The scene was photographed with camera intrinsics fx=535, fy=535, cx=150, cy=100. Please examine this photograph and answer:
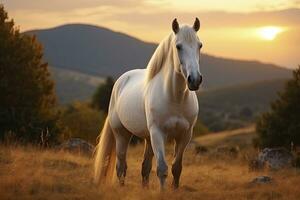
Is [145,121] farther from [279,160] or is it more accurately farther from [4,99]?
[4,99]

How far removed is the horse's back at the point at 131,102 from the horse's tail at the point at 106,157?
54 cm

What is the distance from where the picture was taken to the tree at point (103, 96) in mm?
44562

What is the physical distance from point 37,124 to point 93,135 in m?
15.9

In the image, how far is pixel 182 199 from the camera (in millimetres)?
7480

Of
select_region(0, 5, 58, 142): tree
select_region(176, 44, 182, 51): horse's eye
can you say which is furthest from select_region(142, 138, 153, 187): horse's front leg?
select_region(0, 5, 58, 142): tree

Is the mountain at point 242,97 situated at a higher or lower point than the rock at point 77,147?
higher

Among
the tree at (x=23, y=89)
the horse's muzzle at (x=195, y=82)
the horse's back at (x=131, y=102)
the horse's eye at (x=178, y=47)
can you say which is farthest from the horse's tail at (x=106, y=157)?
the tree at (x=23, y=89)

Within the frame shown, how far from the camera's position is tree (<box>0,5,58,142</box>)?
20.6 metres

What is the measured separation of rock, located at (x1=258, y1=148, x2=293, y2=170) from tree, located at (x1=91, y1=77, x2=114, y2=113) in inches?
1179

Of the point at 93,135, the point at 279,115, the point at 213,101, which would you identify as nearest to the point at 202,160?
the point at 279,115

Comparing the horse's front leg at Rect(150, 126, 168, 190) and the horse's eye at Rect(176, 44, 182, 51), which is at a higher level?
the horse's eye at Rect(176, 44, 182, 51)

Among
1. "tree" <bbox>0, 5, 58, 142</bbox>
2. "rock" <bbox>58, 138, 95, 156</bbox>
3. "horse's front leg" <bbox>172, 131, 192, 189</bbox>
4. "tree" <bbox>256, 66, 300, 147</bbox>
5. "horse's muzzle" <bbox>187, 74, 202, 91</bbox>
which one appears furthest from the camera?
"tree" <bbox>0, 5, 58, 142</bbox>

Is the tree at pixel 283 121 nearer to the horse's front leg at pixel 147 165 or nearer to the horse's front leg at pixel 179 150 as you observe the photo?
the horse's front leg at pixel 147 165

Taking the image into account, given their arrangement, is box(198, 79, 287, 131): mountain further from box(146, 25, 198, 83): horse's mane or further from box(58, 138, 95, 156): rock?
box(146, 25, 198, 83): horse's mane
